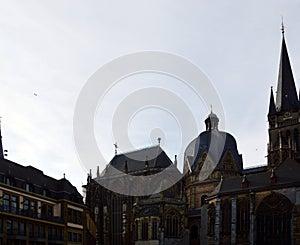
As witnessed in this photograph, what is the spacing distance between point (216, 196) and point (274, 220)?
9186mm

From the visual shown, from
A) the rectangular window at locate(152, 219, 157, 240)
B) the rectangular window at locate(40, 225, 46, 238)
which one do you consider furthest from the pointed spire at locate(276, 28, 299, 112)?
the rectangular window at locate(40, 225, 46, 238)

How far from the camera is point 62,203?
222 ft

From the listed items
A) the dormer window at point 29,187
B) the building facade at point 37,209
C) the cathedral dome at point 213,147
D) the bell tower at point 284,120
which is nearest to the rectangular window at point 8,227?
the building facade at point 37,209

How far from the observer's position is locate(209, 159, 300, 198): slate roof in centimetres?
6159

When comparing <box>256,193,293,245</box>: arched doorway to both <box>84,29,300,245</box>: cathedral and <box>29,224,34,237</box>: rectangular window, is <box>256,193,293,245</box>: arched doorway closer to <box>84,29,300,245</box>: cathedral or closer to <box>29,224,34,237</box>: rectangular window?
<box>84,29,300,245</box>: cathedral

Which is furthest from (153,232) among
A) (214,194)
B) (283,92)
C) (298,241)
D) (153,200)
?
(283,92)

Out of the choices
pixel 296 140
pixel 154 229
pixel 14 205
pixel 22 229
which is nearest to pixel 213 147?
pixel 296 140

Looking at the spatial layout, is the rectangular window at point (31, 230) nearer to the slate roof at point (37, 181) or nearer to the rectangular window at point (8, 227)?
the rectangular window at point (8, 227)

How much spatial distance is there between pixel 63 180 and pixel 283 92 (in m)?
39.2

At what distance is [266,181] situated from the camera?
211 feet

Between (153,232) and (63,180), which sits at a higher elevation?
(63,180)

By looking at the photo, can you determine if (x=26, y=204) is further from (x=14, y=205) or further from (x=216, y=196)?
(x=216, y=196)

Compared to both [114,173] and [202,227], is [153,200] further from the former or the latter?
[114,173]

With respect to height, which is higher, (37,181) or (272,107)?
(272,107)
